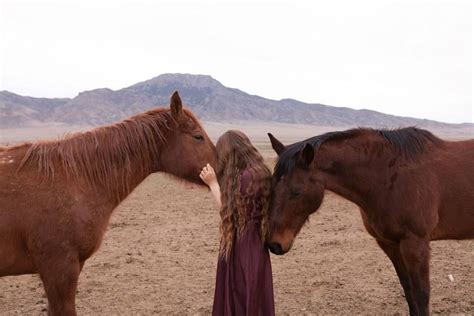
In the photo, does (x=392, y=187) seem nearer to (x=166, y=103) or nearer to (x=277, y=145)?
(x=277, y=145)

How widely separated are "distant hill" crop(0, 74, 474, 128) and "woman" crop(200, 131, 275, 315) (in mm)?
120818

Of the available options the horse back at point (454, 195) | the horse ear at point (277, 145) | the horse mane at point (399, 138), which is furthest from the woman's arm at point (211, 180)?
the horse back at point (454, 195)

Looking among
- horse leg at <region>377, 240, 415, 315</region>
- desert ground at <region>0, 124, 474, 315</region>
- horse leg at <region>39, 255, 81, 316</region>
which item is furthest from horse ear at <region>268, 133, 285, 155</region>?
horse leg at <region>39, 255, 81, 316</region>

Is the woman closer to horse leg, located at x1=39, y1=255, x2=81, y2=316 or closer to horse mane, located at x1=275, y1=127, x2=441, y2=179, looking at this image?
horse mane, located at x1=275, y1=127, x2=441, y2=179

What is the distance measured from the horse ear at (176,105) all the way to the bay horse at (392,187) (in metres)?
1.01

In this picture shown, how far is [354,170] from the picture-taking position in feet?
14.3

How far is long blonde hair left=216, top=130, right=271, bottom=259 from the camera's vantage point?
3492 mm

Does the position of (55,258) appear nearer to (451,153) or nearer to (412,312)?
(412,312)

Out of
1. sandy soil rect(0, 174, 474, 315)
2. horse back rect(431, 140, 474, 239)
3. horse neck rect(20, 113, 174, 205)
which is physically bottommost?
sandy soil rect(0, 174, 474, 315)

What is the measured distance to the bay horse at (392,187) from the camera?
13.0 ft

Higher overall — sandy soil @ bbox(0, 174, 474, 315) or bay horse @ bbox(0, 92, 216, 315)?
bay horse @ bbox(0, 92, 216, 315)

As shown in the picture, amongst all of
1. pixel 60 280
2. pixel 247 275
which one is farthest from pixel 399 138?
pixel 60 280

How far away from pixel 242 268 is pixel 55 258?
1430 mm

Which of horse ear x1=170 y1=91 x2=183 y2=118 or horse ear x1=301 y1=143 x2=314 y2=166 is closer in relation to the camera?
horse ear x1=170 y1=91 x2=183 y2=118
